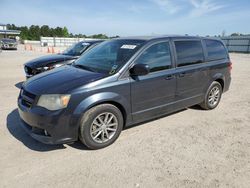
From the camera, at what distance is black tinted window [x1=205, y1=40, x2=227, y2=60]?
17.0ft

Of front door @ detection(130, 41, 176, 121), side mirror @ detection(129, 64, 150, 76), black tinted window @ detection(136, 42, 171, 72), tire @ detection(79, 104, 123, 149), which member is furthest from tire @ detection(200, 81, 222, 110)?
tire @ detection(79, 104, 123, 149)

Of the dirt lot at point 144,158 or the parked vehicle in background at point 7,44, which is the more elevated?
the parked vehicle in background at point 7,44

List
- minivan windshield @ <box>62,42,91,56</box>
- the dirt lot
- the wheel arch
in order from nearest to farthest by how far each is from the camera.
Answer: the dirt lot → the wheel arch → minivan windshield @ <box>62,42,91,56</box>

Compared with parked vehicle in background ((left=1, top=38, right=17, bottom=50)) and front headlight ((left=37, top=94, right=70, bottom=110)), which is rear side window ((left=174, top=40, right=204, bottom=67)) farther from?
parked vehicle in background ((left=1, top=38, right=17, bottom=50))

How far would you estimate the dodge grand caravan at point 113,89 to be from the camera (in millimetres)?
3195

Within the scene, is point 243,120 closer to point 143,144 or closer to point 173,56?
point 173,56

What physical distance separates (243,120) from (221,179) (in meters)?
2.50

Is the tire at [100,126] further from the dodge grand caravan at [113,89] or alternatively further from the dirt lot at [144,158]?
the dirt lot at [144,158]

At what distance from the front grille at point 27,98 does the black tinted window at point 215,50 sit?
12.9ft

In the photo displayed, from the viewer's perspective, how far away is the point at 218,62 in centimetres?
537

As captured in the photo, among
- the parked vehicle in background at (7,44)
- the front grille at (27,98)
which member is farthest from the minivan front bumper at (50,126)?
the parked vehicle in background at (7,44)

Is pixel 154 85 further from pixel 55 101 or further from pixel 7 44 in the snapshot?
pixel 7 44

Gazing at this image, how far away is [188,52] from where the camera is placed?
466 centimetres

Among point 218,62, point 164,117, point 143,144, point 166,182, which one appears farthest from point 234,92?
point 166,182
